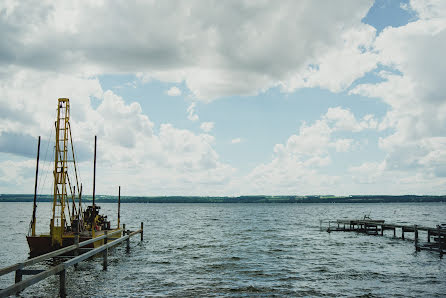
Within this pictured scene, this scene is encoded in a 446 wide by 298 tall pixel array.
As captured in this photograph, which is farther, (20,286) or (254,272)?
(254,272)

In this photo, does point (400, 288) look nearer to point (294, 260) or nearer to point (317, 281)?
point (317, 281)

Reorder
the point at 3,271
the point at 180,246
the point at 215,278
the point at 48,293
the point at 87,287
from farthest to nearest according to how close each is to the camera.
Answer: the point at 180,246
the point at 215,278
the point at 87,287
the point at 48,293
the point at 3,271

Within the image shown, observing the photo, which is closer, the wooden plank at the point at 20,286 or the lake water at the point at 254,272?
the wooden plank at the point at 20,286

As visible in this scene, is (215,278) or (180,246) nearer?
(215,278)

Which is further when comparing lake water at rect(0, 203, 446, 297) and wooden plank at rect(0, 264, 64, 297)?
lake water at rect(0, 203, 446, 297)

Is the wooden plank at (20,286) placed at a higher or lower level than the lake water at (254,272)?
higher

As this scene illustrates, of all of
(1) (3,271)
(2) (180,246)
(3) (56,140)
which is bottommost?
(2) (180,246)

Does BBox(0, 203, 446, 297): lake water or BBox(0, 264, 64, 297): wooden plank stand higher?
BBox(0, 264, 64, 297): wooden plank

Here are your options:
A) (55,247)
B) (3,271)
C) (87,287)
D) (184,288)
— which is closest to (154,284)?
(184,288)

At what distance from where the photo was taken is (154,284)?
20.8 meters

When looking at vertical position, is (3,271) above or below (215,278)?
above

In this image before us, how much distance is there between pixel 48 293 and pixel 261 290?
11.7 metres

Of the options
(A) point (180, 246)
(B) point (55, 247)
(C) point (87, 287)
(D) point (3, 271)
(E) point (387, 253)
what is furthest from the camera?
(A) point (180, 246)

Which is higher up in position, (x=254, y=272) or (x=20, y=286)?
(x=20, y=286)
